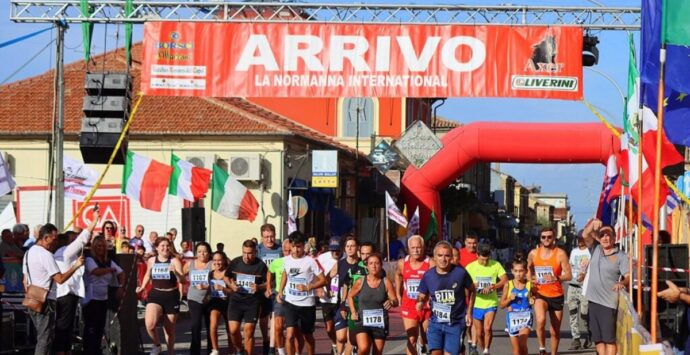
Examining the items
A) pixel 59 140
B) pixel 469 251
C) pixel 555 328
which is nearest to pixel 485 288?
pixel 555 328

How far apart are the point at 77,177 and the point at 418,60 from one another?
8.36 meters

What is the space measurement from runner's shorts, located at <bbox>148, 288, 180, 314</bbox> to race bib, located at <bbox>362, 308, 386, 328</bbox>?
347 cm

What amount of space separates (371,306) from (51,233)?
373cm

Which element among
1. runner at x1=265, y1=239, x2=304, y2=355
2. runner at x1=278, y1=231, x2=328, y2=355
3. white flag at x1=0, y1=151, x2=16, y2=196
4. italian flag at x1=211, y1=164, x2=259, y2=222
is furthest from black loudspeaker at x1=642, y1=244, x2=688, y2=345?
italian flag at x1=211, y1=164, x2=259, y2=222

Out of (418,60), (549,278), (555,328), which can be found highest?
(418,60)

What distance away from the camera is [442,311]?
1472 cm

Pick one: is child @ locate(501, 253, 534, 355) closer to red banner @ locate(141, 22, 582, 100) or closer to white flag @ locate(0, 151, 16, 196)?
red banner @ locate(141, 22, 582, 100)

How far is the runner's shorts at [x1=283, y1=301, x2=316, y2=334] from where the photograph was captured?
1786 cm

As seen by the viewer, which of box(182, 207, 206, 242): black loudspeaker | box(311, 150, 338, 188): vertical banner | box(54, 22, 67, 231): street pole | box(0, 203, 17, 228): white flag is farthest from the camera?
box(311, 150, 338, 188): vertical banner

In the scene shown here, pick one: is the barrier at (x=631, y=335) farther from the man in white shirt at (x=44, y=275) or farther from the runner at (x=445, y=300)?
the man in white shirt at (x=44, y=275)

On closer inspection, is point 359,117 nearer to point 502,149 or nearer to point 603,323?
point 502,149

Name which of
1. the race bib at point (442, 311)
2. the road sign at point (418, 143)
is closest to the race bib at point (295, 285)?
the race bib at point (442, 311)

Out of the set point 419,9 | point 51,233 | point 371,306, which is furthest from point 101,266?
Result: point 419,9

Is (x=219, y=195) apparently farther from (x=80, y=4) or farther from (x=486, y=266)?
(x=486, y=266)
